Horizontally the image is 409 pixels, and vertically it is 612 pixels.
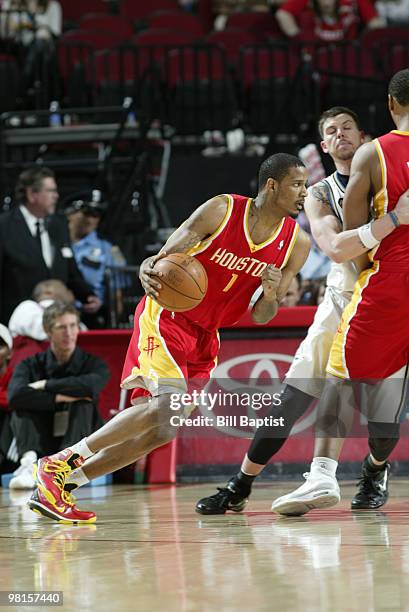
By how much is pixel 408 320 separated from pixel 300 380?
0.72 m

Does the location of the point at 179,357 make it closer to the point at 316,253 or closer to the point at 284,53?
the point at 316,253

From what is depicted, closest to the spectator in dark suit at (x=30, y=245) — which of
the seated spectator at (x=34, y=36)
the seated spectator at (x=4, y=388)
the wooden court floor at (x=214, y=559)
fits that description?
the seated spectator at (x=4, y=388)

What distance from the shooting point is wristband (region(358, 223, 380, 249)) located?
5.04 m

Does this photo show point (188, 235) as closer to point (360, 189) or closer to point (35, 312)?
point (360, 189)

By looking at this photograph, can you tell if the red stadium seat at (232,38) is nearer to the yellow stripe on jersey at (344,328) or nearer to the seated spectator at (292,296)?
the seated spectator at (292,296)

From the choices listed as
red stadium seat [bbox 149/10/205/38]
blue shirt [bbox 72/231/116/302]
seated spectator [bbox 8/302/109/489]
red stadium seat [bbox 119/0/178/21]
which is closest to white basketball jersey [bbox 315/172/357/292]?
seated spectator [bbox 8/302/109/489]

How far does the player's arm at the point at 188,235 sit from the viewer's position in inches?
203

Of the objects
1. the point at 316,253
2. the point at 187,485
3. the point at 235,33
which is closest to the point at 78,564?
the point at 187,485

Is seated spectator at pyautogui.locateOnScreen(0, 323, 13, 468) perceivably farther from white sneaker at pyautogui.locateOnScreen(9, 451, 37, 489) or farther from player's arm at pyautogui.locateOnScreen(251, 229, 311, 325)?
player's arm at pyautogui.locateOnScreen(251, 229, 311, 325)

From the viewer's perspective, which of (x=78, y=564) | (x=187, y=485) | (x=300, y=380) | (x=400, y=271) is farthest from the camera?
(x=187, y=485)

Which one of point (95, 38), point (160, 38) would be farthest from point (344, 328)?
point (95, 38)

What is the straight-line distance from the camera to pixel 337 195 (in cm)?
561

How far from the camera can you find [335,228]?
5.41m

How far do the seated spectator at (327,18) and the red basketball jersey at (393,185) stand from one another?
778 cm
